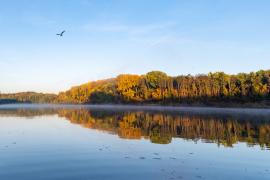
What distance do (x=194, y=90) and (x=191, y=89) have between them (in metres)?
2.74

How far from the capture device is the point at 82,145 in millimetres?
23125

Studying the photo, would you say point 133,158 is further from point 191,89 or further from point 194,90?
point 191,89

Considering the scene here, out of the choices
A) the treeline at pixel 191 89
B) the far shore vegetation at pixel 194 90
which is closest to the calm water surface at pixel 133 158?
the far shore vegetation at pixel 194 90

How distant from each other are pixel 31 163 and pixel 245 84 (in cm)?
9955

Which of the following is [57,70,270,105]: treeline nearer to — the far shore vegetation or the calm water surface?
the far shore vegetation

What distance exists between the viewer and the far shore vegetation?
101906 millimetres

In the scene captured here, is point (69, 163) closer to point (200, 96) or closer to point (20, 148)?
point (20, 148)

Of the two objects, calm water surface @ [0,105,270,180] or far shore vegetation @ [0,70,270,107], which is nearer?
calm water surface @ [0,105,270,180]

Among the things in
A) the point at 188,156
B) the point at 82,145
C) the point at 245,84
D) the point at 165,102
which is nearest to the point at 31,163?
the point at 82,145

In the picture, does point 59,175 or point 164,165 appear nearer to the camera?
point 59,175

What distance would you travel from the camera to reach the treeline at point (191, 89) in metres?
103

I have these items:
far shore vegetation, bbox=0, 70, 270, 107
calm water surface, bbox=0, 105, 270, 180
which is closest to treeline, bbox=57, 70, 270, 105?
far shore vegetation, bbox=0, 70, 270, 107

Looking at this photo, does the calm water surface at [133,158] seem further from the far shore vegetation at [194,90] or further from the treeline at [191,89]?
the treeline at [191,89]

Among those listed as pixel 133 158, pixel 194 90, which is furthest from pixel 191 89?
pixel 133 158
